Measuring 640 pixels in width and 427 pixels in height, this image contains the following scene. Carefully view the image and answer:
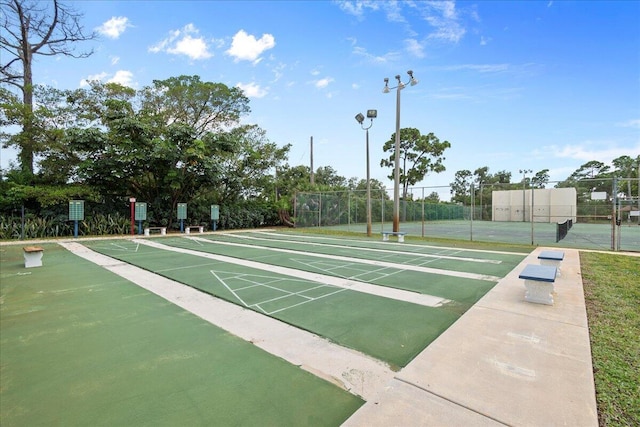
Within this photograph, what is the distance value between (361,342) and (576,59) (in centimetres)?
1628

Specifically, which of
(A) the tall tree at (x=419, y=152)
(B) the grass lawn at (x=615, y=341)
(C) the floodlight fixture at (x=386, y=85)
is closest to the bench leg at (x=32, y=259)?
(B) the grass lawn at (x=615, y=341)

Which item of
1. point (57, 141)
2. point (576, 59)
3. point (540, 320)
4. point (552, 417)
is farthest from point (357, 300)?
point (57, 141)

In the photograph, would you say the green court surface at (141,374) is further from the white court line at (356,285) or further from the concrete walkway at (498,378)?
the white court line at (356,285)

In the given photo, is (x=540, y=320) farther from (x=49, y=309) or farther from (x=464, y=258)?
(x=49, y=309)

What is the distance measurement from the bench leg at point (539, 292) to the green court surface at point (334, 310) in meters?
1.27

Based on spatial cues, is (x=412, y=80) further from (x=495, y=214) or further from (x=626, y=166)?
(x=626, y=166)

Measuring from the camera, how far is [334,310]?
13.2 ft

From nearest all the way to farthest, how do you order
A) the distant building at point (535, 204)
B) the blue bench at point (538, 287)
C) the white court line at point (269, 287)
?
the blue bench at point (538, 287), the white court line at point (269, 287), the distant building at point (535, 204)

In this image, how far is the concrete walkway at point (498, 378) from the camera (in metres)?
1.83

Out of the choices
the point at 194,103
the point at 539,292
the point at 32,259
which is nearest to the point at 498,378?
the point at 539,292

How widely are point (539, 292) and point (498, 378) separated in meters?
2.58

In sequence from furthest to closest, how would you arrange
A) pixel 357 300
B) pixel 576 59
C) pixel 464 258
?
1. pixel 576 59
2. pixel 464 258
3. pixel 357 300

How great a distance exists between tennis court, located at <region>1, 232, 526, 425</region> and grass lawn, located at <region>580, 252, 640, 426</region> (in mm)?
1304

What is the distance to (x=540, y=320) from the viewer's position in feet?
11.6
